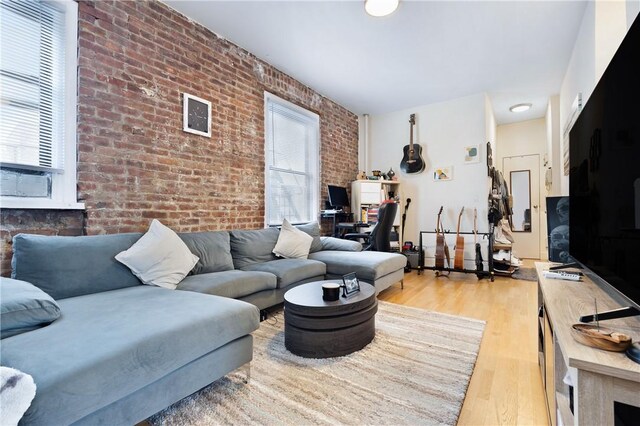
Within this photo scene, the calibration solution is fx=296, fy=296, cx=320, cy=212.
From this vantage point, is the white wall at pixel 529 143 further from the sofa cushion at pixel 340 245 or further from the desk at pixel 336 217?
the sofa cushion at pixel 340 245

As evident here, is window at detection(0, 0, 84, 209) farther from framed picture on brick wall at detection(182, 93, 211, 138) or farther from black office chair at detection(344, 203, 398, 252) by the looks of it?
black office chair at detection(344, 203, 398, 252)

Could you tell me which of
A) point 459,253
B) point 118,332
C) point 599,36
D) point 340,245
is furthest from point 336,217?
point 118,332

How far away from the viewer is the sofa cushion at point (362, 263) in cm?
299

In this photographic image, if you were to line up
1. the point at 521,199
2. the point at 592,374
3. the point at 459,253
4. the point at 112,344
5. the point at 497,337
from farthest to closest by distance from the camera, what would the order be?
the point at 521,199 < the point at 459,253 < the point at 497,337 < the point at 112,344 < the point at 592,374

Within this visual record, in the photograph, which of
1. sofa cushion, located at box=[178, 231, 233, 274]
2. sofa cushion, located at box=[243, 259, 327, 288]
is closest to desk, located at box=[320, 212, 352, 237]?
sofa cushion, located at box=[243, 259, 327, 288]

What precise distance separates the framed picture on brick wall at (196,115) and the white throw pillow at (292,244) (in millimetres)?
1337

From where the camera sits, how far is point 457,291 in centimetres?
364

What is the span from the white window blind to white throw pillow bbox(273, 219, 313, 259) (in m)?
1.98

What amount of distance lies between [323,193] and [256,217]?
151 cm

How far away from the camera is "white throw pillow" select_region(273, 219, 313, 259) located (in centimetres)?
330

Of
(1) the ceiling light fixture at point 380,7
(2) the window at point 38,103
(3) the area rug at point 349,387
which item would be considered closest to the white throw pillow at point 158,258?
(2) the window at point 38,103

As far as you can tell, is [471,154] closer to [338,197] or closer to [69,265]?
[338,197]

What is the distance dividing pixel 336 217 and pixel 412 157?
1792mm

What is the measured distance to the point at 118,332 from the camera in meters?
1.26
